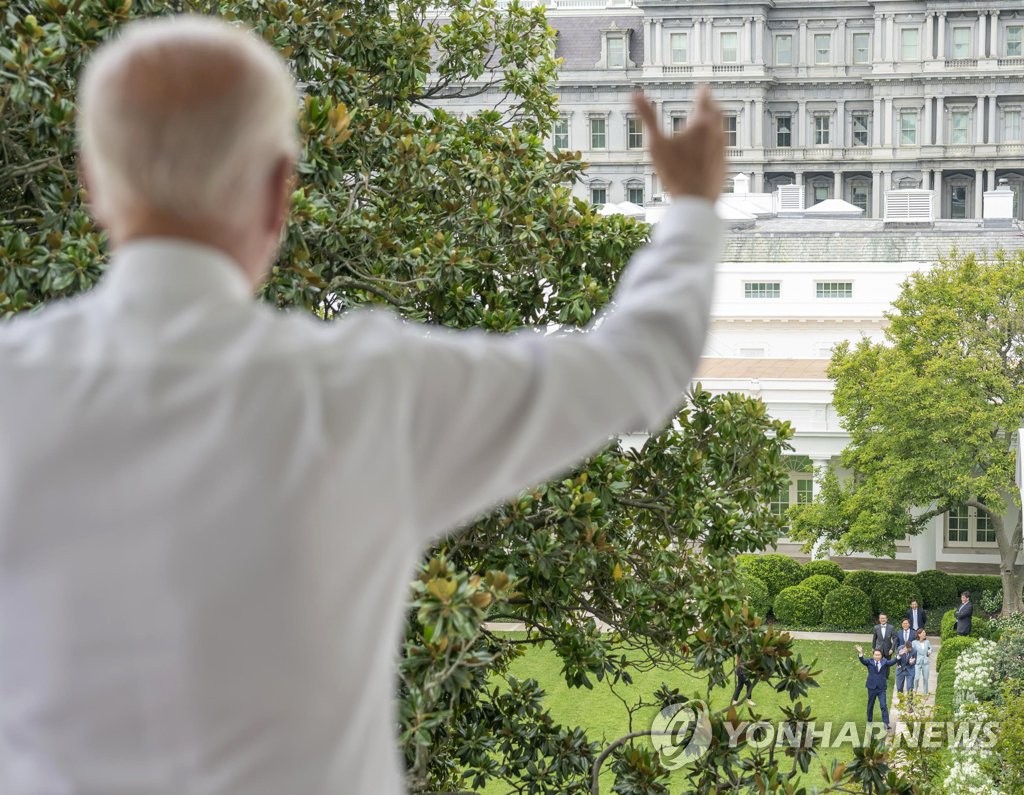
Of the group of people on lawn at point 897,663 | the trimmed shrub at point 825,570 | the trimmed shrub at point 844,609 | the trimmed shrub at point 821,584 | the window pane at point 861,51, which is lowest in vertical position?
the group of people on lawn at point 897,663

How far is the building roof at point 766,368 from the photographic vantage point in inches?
886

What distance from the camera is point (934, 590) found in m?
18.9

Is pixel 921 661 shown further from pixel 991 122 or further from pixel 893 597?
pixel 991 122

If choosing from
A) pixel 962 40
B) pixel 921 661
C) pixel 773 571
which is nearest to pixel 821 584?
pixel 773 571

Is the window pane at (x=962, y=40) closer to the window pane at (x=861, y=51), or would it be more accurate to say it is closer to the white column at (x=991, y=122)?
the white column at (x=991, y=122)

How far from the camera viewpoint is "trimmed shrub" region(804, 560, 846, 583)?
18812 millimetres

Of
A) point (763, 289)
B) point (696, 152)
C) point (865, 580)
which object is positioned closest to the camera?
point (696, 152)

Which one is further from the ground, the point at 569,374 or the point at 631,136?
the point at 631,136

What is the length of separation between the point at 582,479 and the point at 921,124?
4306 centimetres

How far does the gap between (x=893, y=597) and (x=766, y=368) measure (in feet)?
20.1

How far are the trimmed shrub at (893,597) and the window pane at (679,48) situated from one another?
2789 centimetres

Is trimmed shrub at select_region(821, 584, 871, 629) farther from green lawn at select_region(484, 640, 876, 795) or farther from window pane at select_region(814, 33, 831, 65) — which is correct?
window pane at select_region(814, 33, 831, 65)

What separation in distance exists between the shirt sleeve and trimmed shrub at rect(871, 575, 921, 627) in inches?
724

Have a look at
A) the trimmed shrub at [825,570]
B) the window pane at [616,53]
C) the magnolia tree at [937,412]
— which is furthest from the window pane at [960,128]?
the trimmed shrub at [825,570]
